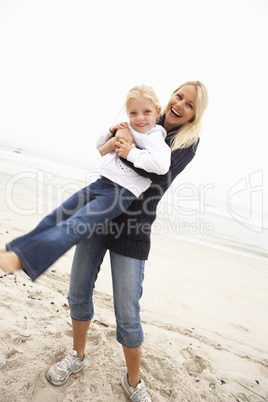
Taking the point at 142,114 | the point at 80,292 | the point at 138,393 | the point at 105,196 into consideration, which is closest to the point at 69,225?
the point at 105,196

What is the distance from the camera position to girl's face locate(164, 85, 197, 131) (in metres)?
1.92

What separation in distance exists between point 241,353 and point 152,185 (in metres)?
2.50

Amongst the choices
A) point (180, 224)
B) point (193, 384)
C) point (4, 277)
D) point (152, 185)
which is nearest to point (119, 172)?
point (152, 185)

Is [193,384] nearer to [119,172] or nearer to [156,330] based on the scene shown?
[156,330]

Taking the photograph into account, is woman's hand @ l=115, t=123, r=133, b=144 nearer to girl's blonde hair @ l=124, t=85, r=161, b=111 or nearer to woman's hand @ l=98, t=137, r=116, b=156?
woman's hand @ l=98, t=137, r=116, b=156

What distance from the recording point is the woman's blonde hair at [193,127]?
1.83 m

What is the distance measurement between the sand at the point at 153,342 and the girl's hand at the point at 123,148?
71.4 inches

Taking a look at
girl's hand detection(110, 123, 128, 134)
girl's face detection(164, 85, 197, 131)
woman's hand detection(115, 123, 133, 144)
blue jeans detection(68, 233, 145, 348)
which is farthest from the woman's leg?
girl's face detection(164, 85, 197, 131)

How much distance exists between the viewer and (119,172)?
5.72 ft

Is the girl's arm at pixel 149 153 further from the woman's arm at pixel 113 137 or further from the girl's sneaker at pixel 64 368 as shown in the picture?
the girl's sneaker at pixel 64 368

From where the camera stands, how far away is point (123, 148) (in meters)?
1.74

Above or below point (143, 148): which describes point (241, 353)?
below

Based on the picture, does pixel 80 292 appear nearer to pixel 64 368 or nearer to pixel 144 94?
pixel 64 368

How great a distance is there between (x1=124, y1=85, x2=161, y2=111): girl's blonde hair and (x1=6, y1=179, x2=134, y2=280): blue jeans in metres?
0.76
